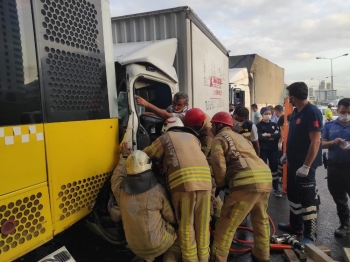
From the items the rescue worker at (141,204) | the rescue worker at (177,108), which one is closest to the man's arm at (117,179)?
the rescue worker at (141,204)

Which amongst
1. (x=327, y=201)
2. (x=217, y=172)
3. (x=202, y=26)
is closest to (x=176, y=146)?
(x=217, y=172)

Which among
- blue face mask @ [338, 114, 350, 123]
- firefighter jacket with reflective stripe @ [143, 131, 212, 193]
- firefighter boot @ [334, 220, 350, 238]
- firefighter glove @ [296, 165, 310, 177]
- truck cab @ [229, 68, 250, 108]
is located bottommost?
firefighter boot @ [334, 220, 350, 238]

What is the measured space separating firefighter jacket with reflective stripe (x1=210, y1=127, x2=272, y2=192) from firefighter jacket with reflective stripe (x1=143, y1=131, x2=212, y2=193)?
221mm

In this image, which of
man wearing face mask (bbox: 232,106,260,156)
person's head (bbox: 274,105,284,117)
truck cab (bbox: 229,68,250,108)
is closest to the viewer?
man wearing face mask (bbox: 232,106,260,156)

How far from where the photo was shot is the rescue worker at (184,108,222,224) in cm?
307

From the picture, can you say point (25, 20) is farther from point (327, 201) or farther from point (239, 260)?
point (327, 201)

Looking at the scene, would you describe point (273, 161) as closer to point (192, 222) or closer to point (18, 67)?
point (192, 222)

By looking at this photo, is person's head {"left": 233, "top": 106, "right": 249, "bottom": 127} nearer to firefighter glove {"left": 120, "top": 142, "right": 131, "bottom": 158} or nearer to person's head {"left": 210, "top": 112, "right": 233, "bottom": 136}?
person's head {"left": 210, "top": 112, "right": 233, "bottom": 136}

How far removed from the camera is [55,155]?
1.93m

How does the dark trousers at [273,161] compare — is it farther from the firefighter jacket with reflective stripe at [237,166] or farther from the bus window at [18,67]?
the bus window at [18,67]

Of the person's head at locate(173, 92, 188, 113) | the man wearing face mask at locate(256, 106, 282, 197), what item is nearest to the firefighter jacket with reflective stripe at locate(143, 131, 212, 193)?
the person's head at locate(173, 92, 188, 113)

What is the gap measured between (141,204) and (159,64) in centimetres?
166

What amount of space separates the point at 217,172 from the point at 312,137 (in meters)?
1.15

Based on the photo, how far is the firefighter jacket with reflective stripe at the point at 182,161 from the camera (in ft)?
8.00
